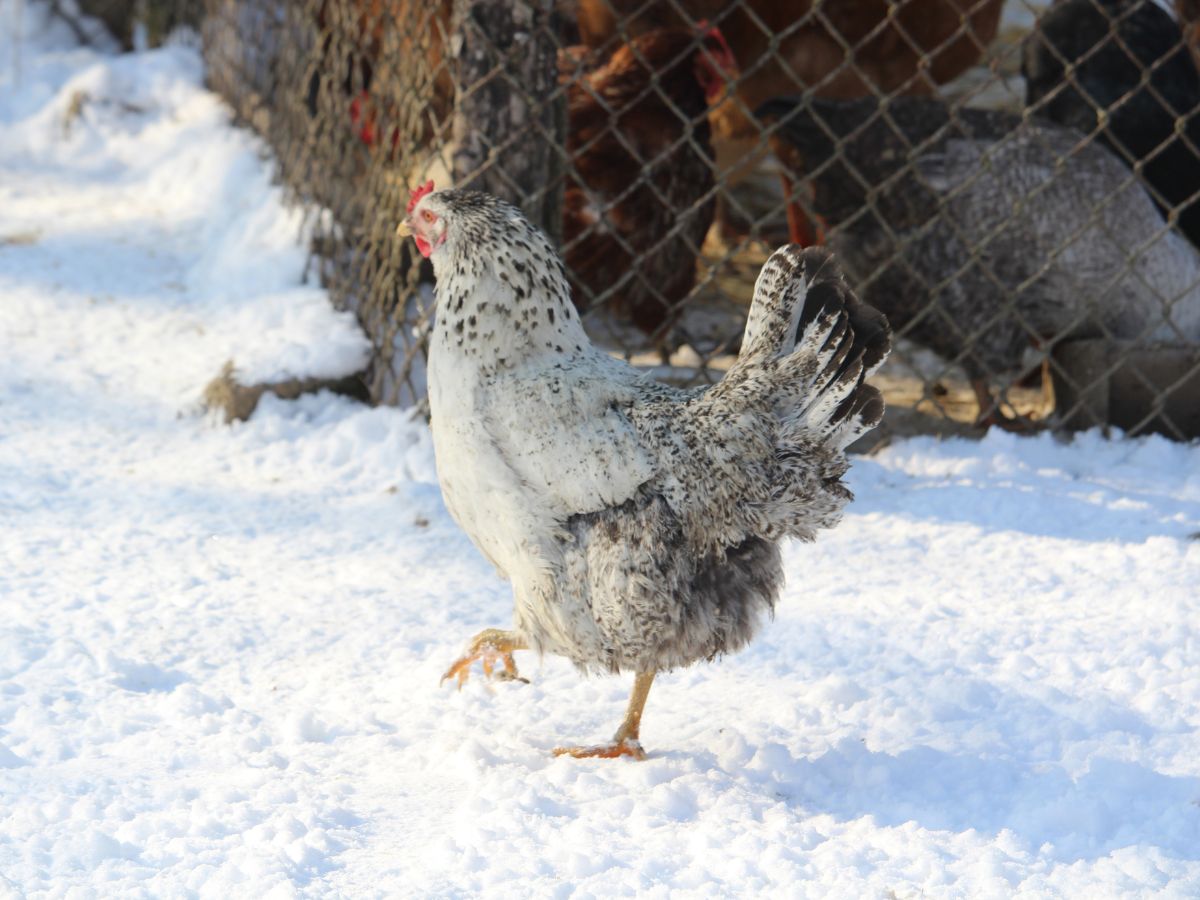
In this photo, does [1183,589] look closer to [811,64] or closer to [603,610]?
[603,610]

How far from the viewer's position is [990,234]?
3818 mm

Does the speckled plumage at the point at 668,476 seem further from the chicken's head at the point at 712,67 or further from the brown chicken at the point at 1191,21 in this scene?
the brown chicken at the point at 1191,21

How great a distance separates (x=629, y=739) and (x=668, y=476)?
1.69 feet

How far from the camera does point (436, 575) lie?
3.03m

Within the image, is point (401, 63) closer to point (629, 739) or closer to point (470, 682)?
point (470, 682)

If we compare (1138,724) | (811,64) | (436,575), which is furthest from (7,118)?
(1138,724)

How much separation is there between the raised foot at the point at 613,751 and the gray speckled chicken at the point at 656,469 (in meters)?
0.01

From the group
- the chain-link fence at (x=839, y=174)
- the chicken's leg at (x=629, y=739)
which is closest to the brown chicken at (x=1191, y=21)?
the chain-link fence at (x=839, y=174)

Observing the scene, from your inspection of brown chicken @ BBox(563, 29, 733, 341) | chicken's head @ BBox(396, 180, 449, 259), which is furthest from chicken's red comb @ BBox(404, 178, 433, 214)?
brown chicken @ BBox(563, 29, 733, 341)

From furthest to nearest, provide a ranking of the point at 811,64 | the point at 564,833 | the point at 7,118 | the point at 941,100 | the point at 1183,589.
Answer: the point at 7,118, the point at 811,64, the point at 941,100, the point at 1183,589, the point at 564,833

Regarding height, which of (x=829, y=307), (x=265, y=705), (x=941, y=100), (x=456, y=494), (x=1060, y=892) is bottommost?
(x=265, y=705)

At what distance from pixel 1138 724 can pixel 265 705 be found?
1.67m

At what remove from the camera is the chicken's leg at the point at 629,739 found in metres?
2.30

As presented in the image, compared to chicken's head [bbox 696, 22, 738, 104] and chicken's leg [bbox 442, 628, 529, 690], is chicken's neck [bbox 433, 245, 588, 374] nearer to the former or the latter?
chicken's leg [bbox 442, 628, 529, 690]
